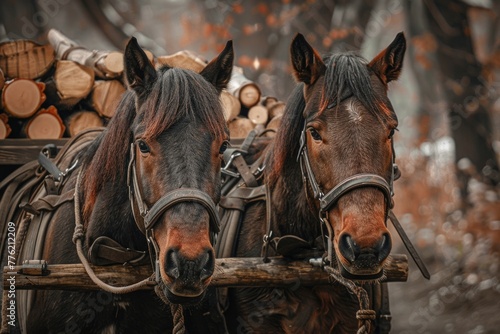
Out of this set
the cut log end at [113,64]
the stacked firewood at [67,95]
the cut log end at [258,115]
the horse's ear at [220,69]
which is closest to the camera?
the horse's ear at [220,69]

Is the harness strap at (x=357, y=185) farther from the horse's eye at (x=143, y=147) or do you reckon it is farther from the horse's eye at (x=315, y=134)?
the horse's eye at (x=143, y=147)

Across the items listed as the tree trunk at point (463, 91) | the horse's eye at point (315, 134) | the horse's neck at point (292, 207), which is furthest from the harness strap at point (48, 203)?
the tree trunk at point (463, 91)

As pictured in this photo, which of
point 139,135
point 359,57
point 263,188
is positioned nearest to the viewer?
point 139,135

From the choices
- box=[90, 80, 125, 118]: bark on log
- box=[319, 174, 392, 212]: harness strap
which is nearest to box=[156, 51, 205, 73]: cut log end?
box=[90, 80, 125, 118]: bark on log

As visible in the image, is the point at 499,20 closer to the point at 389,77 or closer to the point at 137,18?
the point at 137,18

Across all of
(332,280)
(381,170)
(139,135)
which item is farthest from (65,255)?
(381,170)

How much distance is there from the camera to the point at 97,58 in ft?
17.4

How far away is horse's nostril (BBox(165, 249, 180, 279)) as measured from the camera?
9.45 feet

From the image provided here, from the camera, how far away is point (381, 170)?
3.31m

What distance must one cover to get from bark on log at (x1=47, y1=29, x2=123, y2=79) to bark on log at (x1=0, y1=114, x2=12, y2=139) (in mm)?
745

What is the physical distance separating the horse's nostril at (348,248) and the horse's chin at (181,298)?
631mm

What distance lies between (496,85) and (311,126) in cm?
913

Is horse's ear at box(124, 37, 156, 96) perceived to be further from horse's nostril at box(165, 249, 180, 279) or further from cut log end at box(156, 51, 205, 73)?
cut log end at box(156, 51, 205, 73)

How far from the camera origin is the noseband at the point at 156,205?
118 inches
